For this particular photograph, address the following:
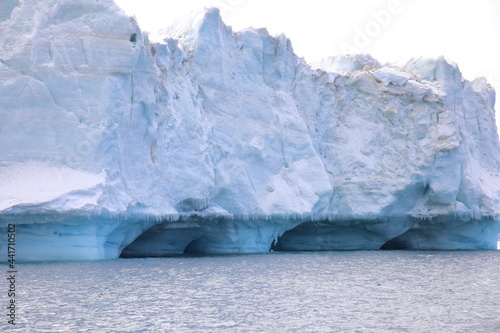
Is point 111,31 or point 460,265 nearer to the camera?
point 111,31

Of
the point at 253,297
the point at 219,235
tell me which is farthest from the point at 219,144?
the point at 253,297

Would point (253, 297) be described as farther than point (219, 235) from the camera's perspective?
No

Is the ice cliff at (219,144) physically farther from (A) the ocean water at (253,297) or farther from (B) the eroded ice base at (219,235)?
(A) the ocean water at (253,297)

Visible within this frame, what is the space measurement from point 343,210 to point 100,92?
10961mm

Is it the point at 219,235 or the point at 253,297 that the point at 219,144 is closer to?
the point at 219,235

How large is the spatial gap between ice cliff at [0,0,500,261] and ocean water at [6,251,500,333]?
1.94m

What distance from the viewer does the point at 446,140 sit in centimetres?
2644

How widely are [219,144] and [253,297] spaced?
1000 cm

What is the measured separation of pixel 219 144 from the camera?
23.4 m

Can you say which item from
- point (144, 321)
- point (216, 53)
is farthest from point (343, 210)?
point (144, 321)

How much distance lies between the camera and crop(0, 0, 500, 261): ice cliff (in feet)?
61.5

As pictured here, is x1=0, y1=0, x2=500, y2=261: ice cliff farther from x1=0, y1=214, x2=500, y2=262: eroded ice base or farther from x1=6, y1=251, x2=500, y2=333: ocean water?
x1=6, y1=251, x2=500, y2=333: ocean water

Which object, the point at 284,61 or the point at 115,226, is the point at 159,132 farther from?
the point at 284,61

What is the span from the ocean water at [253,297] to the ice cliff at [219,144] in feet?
6.36
